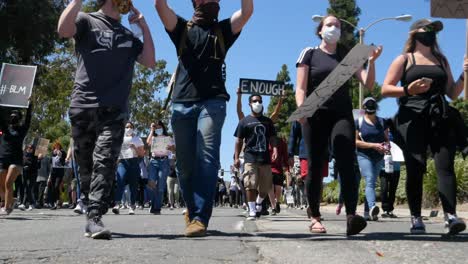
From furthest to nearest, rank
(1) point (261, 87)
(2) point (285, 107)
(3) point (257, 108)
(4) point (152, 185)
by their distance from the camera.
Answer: (2) point (285, 107) → (4) point (152, 185) → (1) point (261, 87) → (3) point (257, 108)

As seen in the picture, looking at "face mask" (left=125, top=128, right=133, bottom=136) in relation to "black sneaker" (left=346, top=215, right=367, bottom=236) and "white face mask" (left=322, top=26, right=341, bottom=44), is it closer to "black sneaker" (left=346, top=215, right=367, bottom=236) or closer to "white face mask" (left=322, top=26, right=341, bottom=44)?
"white face mask" (left=322, top=26, right=341, bottom=44)

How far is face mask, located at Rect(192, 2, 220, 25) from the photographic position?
18.3 ft

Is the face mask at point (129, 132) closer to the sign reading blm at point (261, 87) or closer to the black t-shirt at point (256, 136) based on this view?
the sign reading blm at point (261, 87)

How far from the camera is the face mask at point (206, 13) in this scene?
5582mm

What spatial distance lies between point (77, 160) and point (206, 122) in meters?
1.10

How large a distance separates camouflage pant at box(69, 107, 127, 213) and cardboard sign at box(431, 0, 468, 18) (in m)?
3.78

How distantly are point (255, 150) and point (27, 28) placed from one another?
64.4ft

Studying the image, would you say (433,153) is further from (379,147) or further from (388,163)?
(388,163)

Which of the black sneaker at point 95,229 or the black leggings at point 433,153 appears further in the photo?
the black leggings at point 433,153

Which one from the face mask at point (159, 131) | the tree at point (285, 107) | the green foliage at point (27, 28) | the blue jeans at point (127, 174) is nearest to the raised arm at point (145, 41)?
the blue jeans at point (127, 174)

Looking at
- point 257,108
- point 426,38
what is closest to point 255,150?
point 257,108

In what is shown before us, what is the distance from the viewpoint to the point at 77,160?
560 centimetres

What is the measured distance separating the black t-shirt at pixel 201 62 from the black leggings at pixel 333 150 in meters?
0.83

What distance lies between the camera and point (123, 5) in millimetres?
5426
